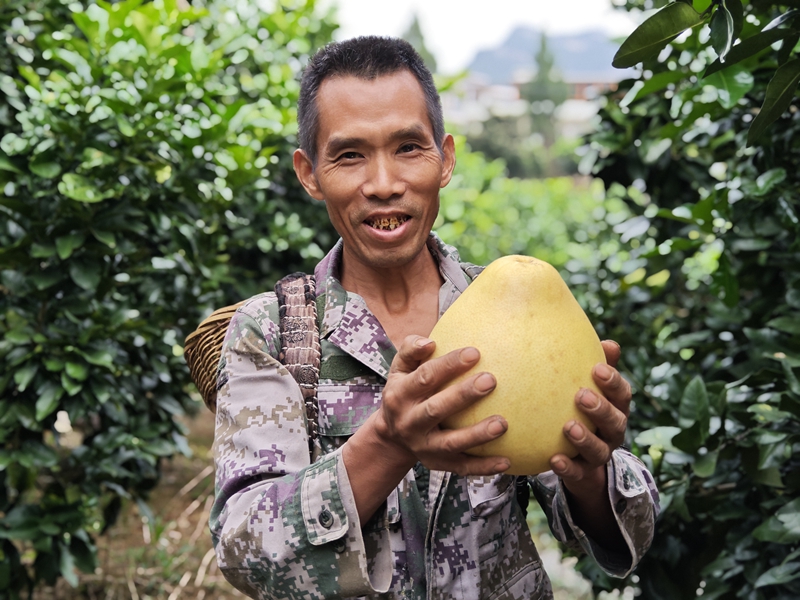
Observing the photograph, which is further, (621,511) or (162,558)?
(162,558)

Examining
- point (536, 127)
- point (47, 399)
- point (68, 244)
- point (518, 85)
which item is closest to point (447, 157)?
point (68, 244)

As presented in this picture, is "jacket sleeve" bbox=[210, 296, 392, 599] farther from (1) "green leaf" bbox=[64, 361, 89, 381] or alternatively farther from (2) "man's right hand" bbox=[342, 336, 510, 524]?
(1) "green leaf" bbox=[64, 361, 89, 381]

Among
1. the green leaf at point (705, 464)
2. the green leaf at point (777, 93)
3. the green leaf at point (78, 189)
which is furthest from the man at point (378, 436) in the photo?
the green leaf at point (78, 189)

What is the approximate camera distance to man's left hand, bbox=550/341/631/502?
44.8 inches

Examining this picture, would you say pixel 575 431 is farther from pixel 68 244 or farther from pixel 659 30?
pixel 68 244

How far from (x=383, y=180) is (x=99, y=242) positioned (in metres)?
1.66

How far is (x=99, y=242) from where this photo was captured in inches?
110

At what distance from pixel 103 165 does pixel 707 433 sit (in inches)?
82.2

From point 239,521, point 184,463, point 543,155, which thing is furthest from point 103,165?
point 543,155

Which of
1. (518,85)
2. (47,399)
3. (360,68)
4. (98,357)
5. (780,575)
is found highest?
(518,85)

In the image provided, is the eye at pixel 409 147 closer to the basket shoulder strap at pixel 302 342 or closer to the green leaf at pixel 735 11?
the basket shoulder strap at pixel 302 342

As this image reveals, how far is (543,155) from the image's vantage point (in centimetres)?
4369

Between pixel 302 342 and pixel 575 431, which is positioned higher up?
pixel 302 342

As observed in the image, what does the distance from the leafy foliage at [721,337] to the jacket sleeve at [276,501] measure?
3.35ft
